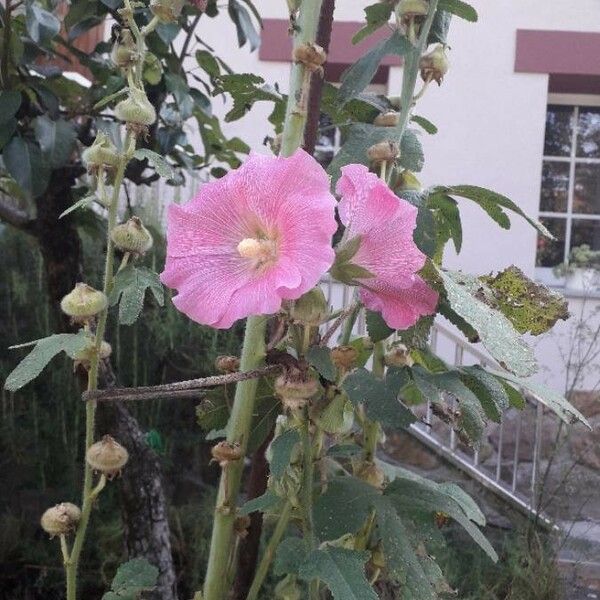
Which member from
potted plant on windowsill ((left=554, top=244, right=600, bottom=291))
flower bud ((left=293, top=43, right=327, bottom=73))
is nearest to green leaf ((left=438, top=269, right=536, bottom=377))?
flower bud ((left=293, top=43, right=327, bottom=73))

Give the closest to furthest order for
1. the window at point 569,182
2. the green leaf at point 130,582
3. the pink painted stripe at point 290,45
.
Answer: the green leaf at point 130,582
the pink painted stripe at point 290,45
the window at point 569,182

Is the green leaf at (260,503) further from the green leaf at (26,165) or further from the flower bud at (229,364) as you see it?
the green leaf at (26,165)

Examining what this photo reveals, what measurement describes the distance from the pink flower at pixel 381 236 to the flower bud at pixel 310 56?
0.07m

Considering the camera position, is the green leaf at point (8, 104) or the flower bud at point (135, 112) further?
the green leaf at point (8, 104)

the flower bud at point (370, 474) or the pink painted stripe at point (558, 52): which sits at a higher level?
the pink painted stripe at point (558, 52)

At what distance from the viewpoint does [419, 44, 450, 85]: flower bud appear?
19.7 inches

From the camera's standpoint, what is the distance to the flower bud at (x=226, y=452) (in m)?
0.40

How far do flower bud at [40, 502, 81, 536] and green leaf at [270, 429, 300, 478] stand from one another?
0.18 m

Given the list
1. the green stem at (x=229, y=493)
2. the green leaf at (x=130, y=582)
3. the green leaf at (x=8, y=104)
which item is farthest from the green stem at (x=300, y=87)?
the green leaf at (x=8, y=104)

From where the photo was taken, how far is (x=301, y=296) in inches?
13.8

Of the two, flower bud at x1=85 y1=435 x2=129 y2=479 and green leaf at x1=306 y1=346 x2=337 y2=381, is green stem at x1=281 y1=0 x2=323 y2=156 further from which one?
flower bud at x1=85 y1=435 x2=129 y2=479

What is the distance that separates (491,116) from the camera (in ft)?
10.4

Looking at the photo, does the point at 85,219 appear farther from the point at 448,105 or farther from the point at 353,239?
the point at 448,105

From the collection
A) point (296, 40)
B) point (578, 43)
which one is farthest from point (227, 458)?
point (578, 43)
